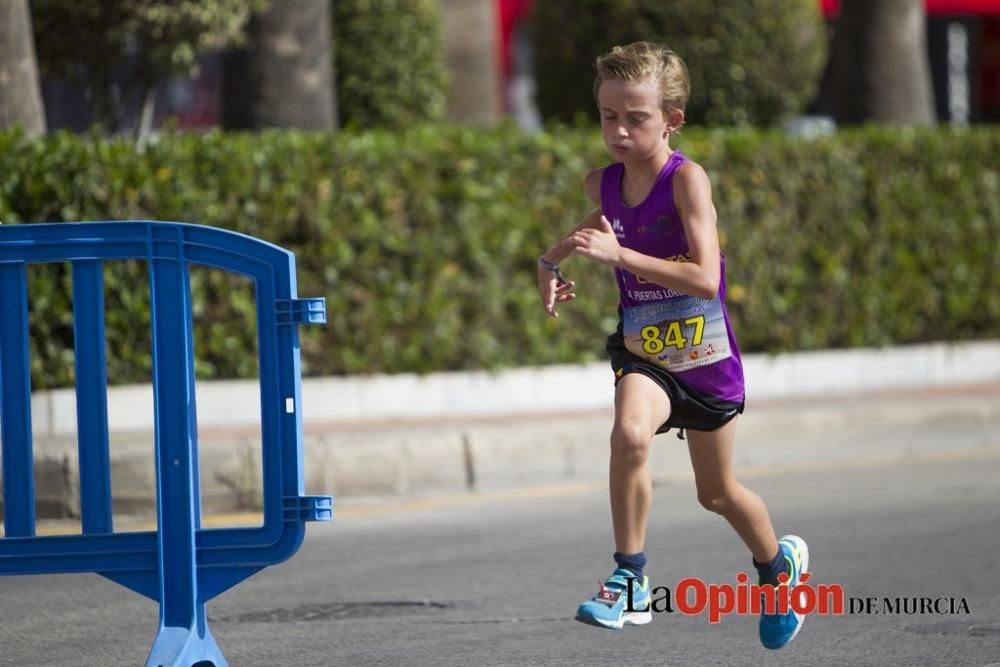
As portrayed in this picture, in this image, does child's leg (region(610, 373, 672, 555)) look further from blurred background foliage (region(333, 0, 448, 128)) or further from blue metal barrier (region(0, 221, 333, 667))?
blurred background foliage (region(333, 0, 448, 128))

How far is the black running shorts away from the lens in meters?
4.97

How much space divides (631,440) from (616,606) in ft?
1.46

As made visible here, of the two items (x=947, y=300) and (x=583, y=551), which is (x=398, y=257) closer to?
(x=583, y=551)

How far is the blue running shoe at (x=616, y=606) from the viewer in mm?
4809

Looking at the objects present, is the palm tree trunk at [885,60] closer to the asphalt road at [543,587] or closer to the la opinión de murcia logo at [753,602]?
the asphalt road at [543,587]

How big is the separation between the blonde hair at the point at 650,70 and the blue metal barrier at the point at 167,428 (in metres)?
1.01

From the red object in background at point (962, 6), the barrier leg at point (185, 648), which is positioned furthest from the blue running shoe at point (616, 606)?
the red object in background at point (962, 6)

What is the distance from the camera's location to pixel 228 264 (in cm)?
470

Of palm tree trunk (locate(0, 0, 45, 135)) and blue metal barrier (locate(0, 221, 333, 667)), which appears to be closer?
blue metal barrier (locate(0, 221, 333, 667))

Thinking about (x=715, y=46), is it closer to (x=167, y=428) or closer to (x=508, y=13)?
(x=167, y=428)

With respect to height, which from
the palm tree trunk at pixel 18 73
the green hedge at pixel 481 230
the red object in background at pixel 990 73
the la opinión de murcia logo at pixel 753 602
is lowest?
the la opinión de murcia logo at pixel 753 602

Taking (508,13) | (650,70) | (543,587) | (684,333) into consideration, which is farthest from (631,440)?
(508,13)

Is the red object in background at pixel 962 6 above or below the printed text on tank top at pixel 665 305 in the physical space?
above

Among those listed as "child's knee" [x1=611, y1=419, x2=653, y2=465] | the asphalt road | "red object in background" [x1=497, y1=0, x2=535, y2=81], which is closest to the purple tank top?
"child's knee" [x1=611, y1=419, x2=653, y2=465]
